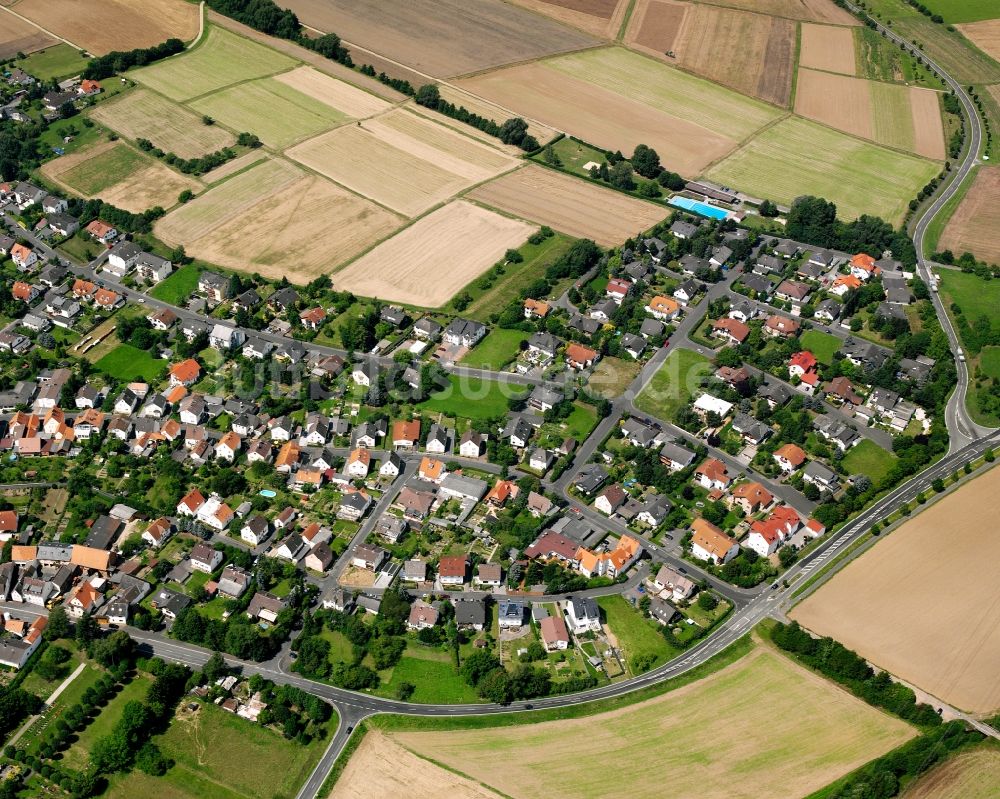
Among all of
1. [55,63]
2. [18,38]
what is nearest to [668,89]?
[55,63]

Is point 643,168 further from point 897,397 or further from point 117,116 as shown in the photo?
point 117,116

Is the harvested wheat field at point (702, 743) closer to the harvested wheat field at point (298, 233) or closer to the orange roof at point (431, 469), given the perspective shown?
the orange roof at point (431, 469)

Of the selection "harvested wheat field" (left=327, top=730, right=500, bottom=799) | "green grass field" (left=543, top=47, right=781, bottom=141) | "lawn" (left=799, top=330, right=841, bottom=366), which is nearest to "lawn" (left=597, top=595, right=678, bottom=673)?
"harvested wheat field" (left=327, top=730, right=500, bottom=799)

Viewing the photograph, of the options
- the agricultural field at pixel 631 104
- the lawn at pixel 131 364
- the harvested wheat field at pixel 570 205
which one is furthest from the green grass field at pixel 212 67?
the lawn at pixel 131 364

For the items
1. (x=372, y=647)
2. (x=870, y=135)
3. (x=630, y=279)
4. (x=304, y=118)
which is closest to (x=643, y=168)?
(x=630, y=279)

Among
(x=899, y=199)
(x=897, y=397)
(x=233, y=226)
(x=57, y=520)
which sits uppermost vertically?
(x=899, y=199)

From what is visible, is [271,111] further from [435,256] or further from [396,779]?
[396,779]

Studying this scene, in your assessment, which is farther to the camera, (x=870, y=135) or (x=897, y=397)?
(x=870, y=135)
